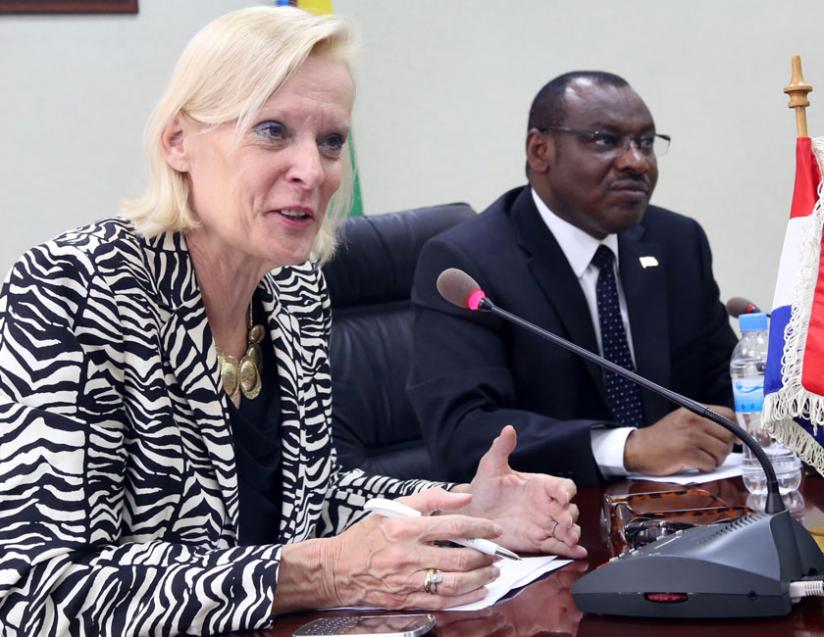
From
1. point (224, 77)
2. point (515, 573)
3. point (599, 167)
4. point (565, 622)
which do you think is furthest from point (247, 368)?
point (599, 167)

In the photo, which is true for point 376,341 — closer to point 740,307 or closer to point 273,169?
point 740,307

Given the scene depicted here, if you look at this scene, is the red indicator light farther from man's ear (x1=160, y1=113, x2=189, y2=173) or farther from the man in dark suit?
man's ear (x1=160, y1=113, x2=189, y2=173)

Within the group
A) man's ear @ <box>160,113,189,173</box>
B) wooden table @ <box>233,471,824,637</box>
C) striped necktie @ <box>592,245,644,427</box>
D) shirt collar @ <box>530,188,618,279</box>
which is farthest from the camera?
shirt collar @ <box>530,188,618,279</box>

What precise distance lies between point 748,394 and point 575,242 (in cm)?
57

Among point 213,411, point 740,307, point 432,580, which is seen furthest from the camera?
point 740,307

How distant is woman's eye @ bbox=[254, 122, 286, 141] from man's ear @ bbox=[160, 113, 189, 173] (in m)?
0.12

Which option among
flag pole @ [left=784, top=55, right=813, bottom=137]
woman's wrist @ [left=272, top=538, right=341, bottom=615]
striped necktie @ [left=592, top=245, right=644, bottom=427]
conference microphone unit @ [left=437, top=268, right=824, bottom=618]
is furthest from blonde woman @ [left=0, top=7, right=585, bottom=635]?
striped necktie @ [left=592, top=245, right=644, bottom=427]

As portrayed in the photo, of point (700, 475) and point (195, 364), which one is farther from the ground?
point (195, 364)

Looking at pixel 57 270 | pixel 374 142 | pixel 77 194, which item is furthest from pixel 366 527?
pixel 374 142

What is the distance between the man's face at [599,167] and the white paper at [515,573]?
1121 mm

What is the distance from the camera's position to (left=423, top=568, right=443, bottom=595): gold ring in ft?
3.89

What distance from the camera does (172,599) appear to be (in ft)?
3.90

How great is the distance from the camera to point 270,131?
1474 mm

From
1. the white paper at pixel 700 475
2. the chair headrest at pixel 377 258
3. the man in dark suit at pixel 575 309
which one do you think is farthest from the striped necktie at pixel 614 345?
the chair headrest at pixel 377 258
